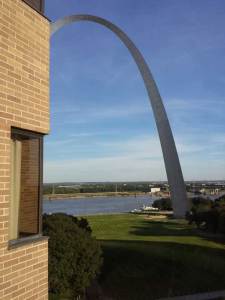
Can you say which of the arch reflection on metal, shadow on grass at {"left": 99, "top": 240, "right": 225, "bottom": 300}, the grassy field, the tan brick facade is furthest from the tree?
the arch reflection on metal

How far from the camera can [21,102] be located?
5992 millimetres

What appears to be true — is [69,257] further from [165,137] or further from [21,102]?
[165,137]

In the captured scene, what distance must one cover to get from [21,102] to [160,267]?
14354mm

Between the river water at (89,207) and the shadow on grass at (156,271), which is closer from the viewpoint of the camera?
the shadow on grass at (156,271)

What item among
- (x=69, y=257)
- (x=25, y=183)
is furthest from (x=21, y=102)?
(x=69, y=257)

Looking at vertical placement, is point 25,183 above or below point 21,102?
below

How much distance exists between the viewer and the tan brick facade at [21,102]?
5.61 m

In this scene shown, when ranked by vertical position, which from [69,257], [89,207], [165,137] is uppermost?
[165,137]

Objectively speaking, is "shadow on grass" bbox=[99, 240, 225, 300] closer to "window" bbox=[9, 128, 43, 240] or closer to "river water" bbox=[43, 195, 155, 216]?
"window" bbox=[9, 128, 43, 240]

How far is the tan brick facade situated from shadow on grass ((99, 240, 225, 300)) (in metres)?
10.8

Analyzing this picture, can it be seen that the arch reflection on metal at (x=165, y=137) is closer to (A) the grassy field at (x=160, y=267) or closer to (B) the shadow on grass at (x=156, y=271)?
(A) the grassy field at (x=160, y=267)

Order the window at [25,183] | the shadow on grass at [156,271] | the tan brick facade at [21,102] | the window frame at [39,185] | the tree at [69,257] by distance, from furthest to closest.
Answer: the shadow on grass at [156,271] → the tree at [69,257] → the window at [25,183] → the window frame at [39,185] → the tan brick facade at [21,102]

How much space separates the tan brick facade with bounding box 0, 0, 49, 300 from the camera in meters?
5.61

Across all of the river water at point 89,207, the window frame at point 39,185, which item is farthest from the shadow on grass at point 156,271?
the river water at point 89,207
